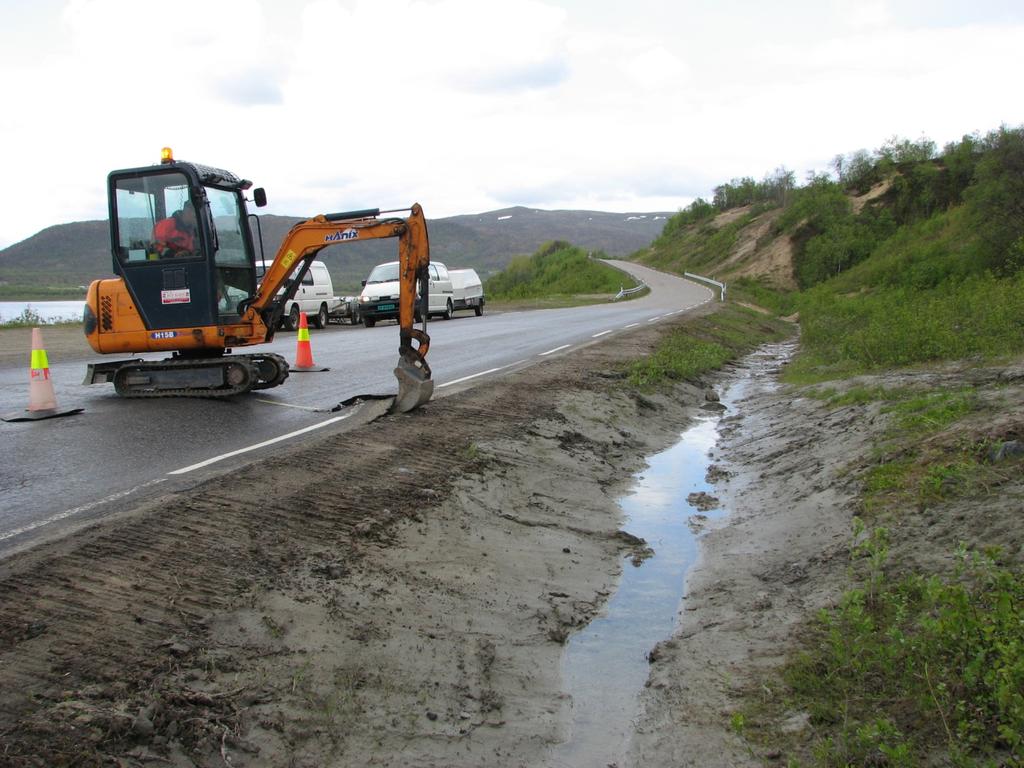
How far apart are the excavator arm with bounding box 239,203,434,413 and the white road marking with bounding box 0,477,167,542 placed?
11.5 ft

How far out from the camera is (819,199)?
58.2 m

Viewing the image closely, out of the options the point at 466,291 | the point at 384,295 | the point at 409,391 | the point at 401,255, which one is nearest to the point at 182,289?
the point at 401,255

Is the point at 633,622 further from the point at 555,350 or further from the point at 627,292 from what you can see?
the point at 627,292

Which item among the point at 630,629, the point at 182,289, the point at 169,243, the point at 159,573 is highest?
the point at 169,243

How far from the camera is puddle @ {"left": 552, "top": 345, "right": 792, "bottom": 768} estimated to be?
14.3 ft

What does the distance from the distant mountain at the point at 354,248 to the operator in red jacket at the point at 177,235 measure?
516cm

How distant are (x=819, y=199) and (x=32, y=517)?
59.7 meters

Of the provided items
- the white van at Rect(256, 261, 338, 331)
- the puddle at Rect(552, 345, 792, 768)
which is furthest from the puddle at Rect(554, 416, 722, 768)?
the white van at Rect(256, 261, 338, 331)

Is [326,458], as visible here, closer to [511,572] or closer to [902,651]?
[511,572]

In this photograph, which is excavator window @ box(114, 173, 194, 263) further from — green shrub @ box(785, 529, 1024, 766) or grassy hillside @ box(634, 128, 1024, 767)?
green shrub @ box(785, 529, 1024, 766)

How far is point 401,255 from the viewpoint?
946cm

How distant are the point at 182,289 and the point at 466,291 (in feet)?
72.2

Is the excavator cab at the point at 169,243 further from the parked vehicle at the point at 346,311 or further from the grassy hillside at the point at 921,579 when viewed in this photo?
the parked vehicle at the point at 346,311

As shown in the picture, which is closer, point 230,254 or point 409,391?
point 409,391
